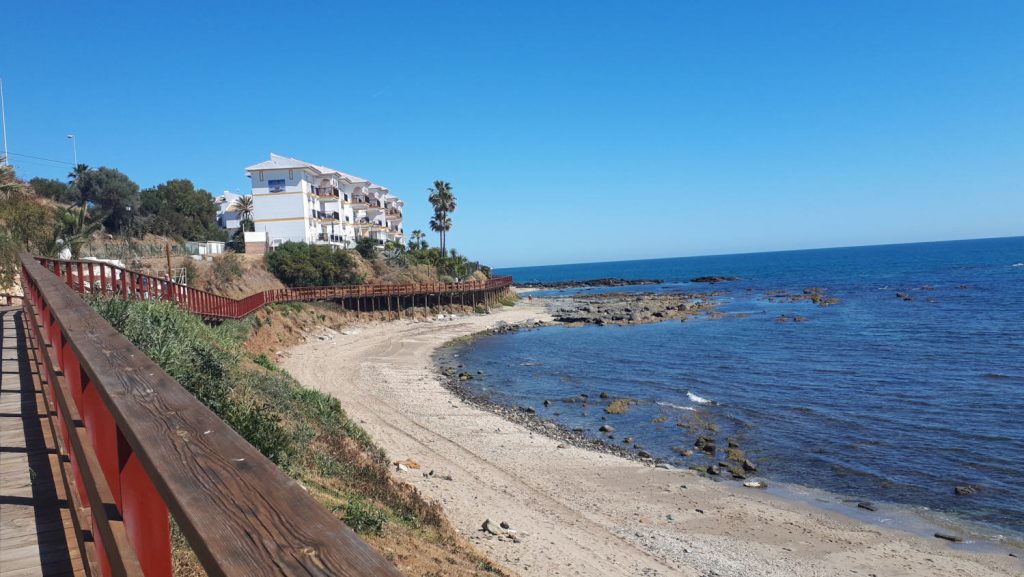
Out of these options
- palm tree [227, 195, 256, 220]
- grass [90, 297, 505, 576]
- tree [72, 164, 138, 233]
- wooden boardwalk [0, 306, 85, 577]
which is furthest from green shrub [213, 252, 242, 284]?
wooden boardwalk [0, 306, 85, 577]

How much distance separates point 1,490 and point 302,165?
64654mm

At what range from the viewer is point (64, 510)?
4.05 metres

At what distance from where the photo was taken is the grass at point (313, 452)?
8.99 meters

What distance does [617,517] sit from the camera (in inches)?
590

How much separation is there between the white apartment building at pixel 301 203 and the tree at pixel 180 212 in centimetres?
684

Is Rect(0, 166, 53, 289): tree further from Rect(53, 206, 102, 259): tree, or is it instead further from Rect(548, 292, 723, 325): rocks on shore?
Rect(548, 292, 723, 325): rocks on shore

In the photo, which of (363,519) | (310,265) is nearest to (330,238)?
(310,265)

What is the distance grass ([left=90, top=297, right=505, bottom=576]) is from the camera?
29.5ft

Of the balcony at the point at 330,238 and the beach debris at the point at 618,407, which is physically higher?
the balcony at the point at 330,238

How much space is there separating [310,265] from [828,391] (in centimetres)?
4258

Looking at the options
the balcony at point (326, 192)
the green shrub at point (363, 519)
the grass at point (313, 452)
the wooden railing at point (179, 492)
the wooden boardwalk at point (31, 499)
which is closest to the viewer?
the wooden railing at point (179, 492)

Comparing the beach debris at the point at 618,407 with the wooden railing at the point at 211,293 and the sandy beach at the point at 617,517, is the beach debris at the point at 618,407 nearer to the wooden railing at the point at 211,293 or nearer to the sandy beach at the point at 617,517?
the sandy beach at the point at 617,517

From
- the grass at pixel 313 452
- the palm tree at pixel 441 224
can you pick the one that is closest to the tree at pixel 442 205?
the palm tree at pixel 441 224

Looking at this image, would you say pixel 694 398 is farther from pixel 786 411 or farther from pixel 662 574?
pixel 662 574
